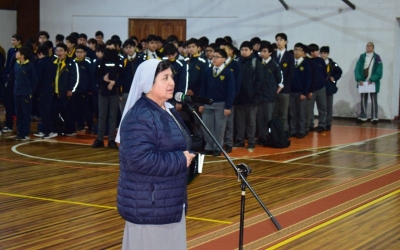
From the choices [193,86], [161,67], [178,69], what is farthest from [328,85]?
[161,67]

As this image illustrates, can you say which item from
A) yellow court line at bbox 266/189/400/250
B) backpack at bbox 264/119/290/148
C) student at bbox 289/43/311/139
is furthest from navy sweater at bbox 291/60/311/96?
yellow court line at bbox 266/189/400/250

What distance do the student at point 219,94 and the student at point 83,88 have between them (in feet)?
11.4

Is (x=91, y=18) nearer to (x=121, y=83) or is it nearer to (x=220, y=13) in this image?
(x=220, y=13)

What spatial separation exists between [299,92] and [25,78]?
18.9 ft

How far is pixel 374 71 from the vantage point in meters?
18.8

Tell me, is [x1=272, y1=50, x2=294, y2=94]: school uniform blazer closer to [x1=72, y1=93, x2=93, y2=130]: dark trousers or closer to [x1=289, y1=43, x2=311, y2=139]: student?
[x1=289, y1=43, x2=311, y2=139]: student

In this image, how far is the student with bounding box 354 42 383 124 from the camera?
18759mm

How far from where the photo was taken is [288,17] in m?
20.4

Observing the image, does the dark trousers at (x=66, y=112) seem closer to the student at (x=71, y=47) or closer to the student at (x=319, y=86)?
the student at (x=71, y=47)

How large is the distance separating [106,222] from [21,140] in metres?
7.19

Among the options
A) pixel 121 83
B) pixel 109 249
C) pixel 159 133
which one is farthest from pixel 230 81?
pixel 159 133

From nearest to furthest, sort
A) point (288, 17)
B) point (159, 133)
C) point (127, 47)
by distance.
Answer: point (159, 133) → point (127, 47) → point (288, 17)

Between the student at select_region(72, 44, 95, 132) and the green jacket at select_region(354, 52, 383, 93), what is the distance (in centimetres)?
735

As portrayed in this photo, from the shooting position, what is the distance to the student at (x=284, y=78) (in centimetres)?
1477
